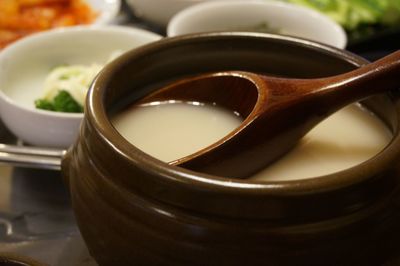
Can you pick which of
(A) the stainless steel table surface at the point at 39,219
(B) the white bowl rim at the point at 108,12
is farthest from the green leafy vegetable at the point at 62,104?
(B) the white bowl rim at the point at 108,12

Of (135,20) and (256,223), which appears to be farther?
(135,20)

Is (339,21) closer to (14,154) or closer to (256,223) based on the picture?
(14,154)

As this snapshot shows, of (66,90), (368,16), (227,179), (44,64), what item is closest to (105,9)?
(44,64)

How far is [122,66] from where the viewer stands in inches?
34.0

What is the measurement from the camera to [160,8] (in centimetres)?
173

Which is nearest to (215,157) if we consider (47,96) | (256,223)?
(256,223)

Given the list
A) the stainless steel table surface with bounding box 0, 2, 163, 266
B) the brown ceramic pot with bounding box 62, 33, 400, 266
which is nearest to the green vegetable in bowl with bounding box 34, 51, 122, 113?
the stainless steel table surface with bounding box 0, 2, 163, 266

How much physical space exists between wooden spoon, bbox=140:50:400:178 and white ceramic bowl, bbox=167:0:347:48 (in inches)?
33.0

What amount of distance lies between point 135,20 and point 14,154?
95 cm

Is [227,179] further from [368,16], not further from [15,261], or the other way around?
[368,16]

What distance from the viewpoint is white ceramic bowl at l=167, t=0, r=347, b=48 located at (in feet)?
5.44

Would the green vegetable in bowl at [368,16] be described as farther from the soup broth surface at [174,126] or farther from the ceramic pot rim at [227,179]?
the ceramic pot rim at [227,179]

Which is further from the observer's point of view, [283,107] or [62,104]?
[62,104]

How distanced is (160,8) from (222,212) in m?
1.21
